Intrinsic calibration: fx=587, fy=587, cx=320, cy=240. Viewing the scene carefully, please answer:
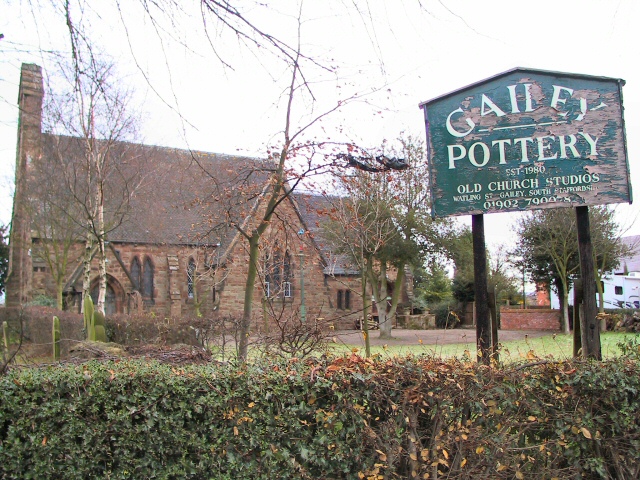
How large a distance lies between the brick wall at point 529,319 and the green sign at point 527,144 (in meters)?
27.4

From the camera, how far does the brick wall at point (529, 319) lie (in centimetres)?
3089

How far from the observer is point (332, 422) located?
3746 mm

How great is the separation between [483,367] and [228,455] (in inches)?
69.2

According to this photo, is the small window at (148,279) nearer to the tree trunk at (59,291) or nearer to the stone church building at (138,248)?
the stone church building at (138,248)

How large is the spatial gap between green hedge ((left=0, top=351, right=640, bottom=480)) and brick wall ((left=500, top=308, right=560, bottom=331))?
28.5m

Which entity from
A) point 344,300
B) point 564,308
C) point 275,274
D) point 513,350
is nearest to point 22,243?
point 275,274

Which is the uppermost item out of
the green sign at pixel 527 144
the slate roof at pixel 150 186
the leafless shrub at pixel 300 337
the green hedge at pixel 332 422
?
the slate roof at pixel 150 186

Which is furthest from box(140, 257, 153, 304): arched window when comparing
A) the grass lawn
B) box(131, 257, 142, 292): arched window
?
the grass lawn

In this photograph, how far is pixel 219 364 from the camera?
4465 millimetres

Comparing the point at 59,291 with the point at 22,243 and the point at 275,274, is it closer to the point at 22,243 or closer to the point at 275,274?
the point at 22,243

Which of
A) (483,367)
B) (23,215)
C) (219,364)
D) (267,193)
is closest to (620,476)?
(483,367)

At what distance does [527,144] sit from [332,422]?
3.10 metres

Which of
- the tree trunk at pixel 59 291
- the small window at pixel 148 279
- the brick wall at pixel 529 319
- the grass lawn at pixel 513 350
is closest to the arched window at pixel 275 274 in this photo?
the grass lawn at pixel 513 350

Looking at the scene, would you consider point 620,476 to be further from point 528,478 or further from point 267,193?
point 267,193
